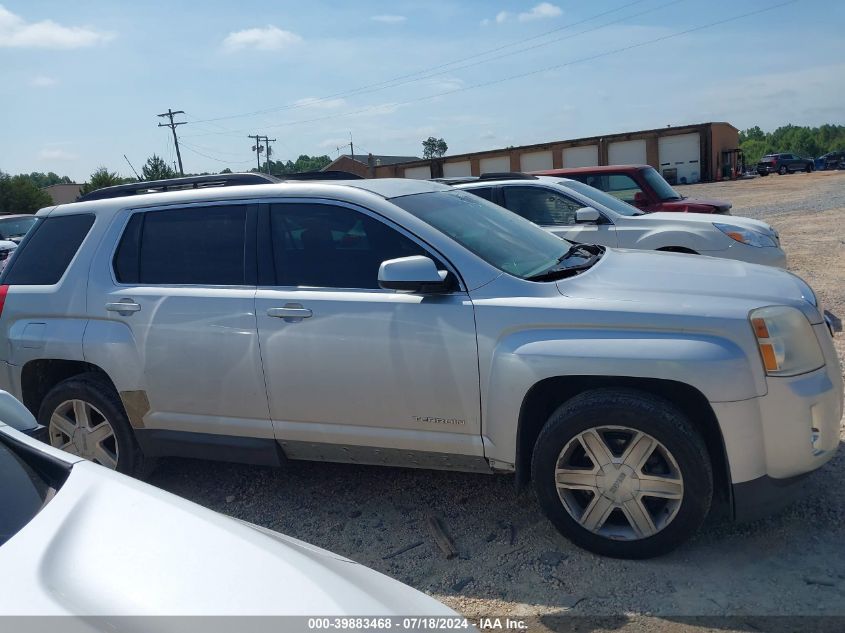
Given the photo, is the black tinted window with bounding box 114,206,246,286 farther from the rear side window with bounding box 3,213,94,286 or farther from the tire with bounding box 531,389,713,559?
the tire with bounding box 531,389,713,559

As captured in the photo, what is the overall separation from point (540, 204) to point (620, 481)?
5.83 metres

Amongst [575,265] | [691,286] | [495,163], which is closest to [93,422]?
[575,265]

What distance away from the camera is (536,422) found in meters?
3.69

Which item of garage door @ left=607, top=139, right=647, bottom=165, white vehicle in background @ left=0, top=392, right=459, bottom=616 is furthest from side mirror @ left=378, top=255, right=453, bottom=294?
garage door @ left=607, top=139, right=647, bottom=165

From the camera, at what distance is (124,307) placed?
436 centimetres

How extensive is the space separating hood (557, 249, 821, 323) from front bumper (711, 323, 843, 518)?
1.23ft

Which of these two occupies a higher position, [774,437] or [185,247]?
[185,247]

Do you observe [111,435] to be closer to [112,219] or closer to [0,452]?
[112,219]

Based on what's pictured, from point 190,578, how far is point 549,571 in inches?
81.7

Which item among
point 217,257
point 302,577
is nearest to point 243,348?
point 217,257

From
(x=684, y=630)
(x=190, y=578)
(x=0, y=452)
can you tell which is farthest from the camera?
(x=684, y=630)

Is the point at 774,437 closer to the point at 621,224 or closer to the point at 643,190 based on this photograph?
the point at 621,224

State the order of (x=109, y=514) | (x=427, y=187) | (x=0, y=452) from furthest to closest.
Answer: (x=427, y=187) < (x=0, y=452) < (x=109, y=514)

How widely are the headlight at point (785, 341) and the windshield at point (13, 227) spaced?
1756 centimetres
